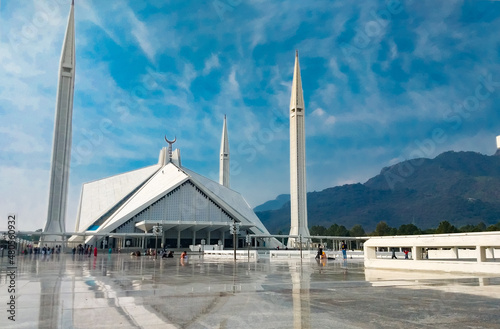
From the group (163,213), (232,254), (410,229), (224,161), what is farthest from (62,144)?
(410,229)

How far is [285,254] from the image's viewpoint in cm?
3266

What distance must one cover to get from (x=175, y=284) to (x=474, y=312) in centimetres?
722

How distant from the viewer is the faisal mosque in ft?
171

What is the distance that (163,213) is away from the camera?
182ft

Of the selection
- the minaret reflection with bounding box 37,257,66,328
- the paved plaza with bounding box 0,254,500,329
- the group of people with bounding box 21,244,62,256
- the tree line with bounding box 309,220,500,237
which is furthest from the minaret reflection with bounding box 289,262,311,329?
the tree line with bounding box 309,220,500,237

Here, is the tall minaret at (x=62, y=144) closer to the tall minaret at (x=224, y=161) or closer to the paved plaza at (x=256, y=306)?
the tall minaret at (x=224, y=161)

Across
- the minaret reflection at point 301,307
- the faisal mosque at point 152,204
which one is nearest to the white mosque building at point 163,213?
the faisal mosque at point 152,204

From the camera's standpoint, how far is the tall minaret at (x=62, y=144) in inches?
2026

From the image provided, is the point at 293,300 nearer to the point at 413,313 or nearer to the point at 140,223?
the point at 413,313

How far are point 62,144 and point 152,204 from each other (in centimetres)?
1442

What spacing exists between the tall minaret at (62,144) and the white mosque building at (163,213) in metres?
4.49

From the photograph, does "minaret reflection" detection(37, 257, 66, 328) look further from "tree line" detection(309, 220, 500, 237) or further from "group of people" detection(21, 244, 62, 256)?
"tree line" detection(309, 220, 500, 237)

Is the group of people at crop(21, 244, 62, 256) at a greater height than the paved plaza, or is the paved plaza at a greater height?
the paved plaza

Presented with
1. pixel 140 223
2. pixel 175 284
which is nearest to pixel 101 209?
pixel 140 223
